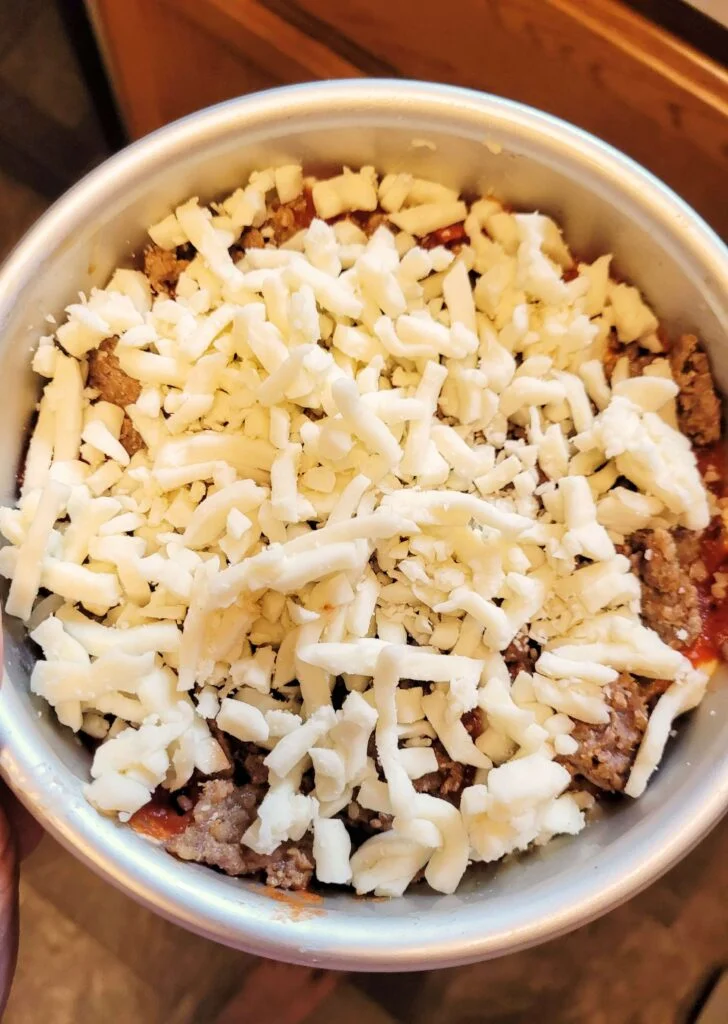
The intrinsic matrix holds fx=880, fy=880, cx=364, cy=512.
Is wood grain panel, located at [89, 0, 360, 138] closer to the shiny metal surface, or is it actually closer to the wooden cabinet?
the wooden cabinet

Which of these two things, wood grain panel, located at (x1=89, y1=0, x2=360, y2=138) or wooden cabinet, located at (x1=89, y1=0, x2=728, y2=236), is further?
wood grain panel, located at (x1=89, y1=0, x2=360, y2=138)

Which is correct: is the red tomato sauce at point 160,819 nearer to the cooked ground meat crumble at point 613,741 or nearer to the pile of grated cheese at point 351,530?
the pile of grated cheese at point 351,530

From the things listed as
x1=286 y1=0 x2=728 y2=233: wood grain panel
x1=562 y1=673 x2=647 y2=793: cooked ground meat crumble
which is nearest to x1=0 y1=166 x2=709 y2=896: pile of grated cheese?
x1=562 y1=673 x2=647 y2=793: cooked ground meat crumble

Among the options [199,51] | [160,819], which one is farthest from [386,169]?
[160,819]

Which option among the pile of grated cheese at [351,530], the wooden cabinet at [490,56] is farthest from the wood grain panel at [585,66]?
the pile of grated cheese at [351,530]

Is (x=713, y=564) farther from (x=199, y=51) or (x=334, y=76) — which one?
(x=199, y=51)

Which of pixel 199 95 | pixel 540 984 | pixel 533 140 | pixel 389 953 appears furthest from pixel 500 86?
pixel 540 984
